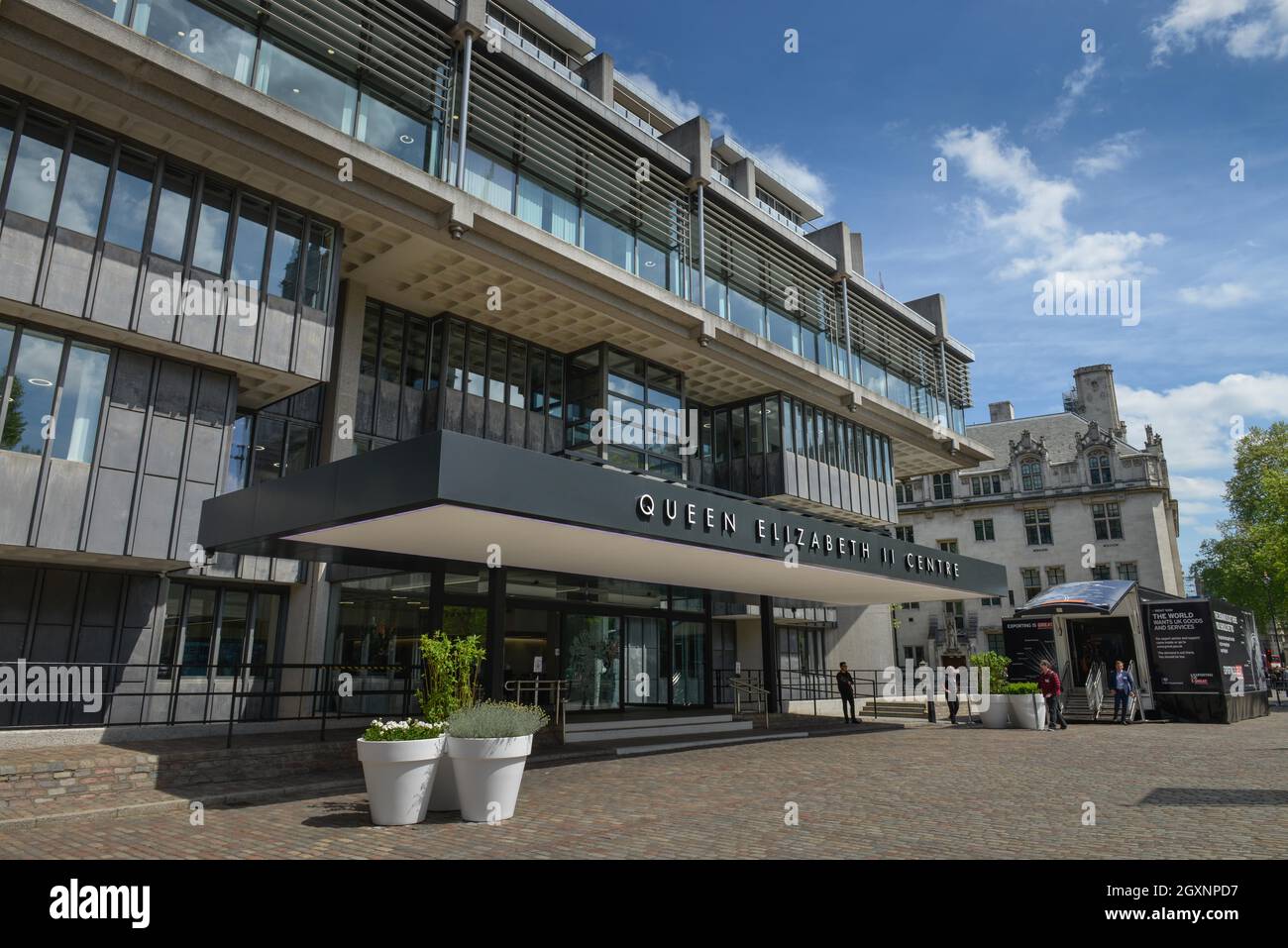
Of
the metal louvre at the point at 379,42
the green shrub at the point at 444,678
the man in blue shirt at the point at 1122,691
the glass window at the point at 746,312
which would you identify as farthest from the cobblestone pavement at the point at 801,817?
the metal louvre at the point at 379,42

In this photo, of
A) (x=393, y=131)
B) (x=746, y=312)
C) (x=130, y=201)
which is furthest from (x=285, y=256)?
(x=746, y=312)

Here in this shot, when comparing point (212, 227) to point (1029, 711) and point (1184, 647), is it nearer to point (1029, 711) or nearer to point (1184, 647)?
point (1029, 711)

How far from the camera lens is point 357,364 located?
1889cm

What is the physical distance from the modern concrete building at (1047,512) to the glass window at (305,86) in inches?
1950

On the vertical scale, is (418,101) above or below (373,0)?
below

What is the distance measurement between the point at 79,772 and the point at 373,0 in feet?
48.3

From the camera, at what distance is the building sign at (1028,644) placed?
2595 cm

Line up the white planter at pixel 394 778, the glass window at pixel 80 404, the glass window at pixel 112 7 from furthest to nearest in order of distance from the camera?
1. the glass window at pixel 80 404
2. the glass window at pixel 112 7
3. the white planter at pixel 394 778

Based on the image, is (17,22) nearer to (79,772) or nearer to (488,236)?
(488,236)

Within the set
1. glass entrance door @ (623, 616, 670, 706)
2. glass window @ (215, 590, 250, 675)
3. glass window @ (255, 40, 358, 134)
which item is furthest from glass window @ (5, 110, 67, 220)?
glass entrance door @ (623, 616, 670, 706)

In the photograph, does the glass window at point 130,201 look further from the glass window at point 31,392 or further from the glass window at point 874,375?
the glass window at point 874,375

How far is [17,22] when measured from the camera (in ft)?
40.7

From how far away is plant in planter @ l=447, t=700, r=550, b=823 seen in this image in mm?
8875
